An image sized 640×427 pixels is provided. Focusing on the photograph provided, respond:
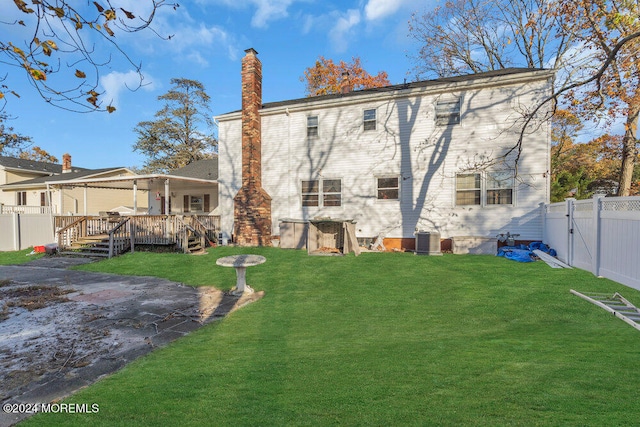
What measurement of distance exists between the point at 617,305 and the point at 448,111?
29.4ft

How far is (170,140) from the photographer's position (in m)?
35.5

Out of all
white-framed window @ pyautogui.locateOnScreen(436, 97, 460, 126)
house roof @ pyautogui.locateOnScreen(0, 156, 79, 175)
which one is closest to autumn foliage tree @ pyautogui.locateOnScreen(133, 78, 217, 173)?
house roof @ pyautogui.locateOnScreen(0, 156, 79, 175)

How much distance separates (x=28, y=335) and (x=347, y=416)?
5.23 meters

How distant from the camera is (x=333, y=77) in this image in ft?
94.4

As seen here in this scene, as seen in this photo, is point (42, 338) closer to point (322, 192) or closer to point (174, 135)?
point (322, 192)

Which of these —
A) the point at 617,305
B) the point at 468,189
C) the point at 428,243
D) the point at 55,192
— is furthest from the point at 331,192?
the point at 55,192

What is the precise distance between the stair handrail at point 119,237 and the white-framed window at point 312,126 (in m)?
8.71

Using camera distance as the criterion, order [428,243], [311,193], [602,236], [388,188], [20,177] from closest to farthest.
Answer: [602,236] → [428,243] → [388,188] → [311,193] → [20,177]

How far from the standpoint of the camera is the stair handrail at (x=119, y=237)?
494 inches

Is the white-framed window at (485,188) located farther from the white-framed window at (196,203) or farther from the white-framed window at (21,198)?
the white-framed window at (21,198)

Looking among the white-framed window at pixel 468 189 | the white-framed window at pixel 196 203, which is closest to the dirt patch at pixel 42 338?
the white-framed window at pixel 468 189

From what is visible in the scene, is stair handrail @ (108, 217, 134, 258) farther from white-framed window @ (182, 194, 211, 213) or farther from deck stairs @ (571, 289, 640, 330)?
deck stairs @ (571, 289, 640, 330)

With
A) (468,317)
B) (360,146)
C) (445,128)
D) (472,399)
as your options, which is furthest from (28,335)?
(445,128)

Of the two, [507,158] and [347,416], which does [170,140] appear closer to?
[507,158]
